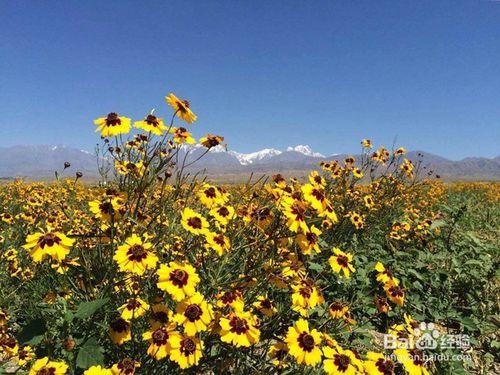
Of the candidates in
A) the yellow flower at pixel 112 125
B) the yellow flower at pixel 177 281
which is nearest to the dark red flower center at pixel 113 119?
the yellow flower at pixel 112 125

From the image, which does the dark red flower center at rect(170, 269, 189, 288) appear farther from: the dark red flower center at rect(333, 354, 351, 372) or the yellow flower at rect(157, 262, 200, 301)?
the dark red flower center at rect(333, 354, 351, 372)

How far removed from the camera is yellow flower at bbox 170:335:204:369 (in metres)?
2.36

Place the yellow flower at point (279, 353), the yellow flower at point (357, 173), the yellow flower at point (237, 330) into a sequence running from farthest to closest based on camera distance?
1. the yellow flower at point (357, 173)
2. the yellow flower at point (279, 353)
3. the yellow flower at point (237, 330)

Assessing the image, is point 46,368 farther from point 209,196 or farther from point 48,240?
point 209,196

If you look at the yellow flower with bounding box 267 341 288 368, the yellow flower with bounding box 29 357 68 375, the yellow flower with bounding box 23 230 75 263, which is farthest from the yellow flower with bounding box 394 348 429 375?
the yellow flower with bounding box 23 230 75 263

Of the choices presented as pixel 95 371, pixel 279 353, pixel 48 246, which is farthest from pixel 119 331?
pixel 279 353

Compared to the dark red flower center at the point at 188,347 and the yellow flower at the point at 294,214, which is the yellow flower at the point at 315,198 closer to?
the yellow flower at the point at 294,214

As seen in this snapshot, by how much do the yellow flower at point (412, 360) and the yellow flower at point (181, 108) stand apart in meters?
Answer: 2.70

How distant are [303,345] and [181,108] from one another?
2289 mm

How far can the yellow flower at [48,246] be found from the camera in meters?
2.51

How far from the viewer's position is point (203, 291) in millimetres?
3168

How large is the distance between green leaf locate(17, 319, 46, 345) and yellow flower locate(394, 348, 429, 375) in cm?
263

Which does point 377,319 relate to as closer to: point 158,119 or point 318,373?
point 318,373

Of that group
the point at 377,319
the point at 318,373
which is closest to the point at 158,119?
the point at 318,373
